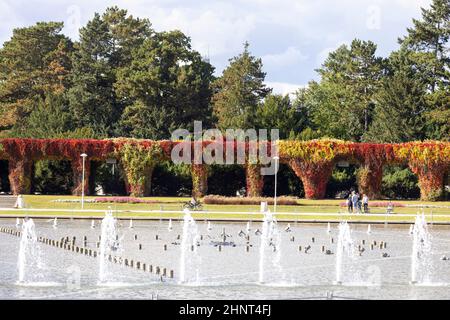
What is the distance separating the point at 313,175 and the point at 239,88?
85.8 feet

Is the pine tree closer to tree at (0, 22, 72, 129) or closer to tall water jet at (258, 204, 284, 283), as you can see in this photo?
tree at (0, 22, 72, 129)

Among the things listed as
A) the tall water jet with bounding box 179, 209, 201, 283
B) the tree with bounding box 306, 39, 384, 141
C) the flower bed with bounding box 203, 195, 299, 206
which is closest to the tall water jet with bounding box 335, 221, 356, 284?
the tall water jet with bounding box 179, 209, 201, 283

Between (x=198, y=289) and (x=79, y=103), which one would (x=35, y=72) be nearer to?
(x=79, y=103)

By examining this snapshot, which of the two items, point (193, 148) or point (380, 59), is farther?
point (380, 59)

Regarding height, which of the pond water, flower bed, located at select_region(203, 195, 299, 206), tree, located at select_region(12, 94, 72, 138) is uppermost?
tree, located at select_region(12, 94, 72, 138)

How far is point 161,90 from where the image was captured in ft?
274

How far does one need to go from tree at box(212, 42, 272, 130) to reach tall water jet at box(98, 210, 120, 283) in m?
47.0

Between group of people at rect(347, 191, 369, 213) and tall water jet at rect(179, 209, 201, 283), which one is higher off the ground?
group of people at rect(347, 191, 369, 213)

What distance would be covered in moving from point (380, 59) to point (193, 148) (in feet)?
103

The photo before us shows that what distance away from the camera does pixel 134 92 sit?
81688mm

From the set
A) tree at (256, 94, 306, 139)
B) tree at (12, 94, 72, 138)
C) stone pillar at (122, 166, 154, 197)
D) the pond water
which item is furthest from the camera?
tree at (256, 94, 306, 139)

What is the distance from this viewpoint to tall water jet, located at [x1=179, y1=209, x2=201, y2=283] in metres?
24.1

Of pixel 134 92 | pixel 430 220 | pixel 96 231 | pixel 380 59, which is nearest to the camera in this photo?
pixel 96 231
